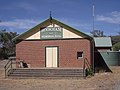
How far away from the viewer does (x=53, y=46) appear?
96.9ft

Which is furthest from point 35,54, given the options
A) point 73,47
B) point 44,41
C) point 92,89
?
point 92,89

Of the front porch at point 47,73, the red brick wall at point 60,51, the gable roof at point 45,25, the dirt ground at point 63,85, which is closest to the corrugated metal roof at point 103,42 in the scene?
the red brick wall at point 60,51

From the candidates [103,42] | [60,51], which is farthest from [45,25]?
[103,42]

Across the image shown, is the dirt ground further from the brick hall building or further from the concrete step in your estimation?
the brick hall building

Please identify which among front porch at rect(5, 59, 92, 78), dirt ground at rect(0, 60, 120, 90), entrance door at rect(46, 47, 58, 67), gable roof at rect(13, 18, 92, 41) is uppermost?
gable roof at rect(13, 18, 92, 41)

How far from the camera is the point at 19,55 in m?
30.1

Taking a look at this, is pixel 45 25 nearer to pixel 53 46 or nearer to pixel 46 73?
pixel 53 46

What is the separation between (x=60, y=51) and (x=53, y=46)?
3.01 ft

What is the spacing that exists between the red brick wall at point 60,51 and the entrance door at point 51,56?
0.42 m

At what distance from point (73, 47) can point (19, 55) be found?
586 centimetres

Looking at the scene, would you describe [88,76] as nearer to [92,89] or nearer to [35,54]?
[35,54]

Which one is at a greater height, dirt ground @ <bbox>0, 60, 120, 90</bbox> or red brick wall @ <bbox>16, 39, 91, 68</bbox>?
red brick wall @ <bbox>16, 39, 91, 68</bbox>

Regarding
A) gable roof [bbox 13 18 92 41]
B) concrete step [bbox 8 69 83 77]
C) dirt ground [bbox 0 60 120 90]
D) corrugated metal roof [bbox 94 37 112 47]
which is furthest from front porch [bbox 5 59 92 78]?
corrugated metal roof [bbox 94 37 112 47]

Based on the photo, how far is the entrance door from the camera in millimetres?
29422
